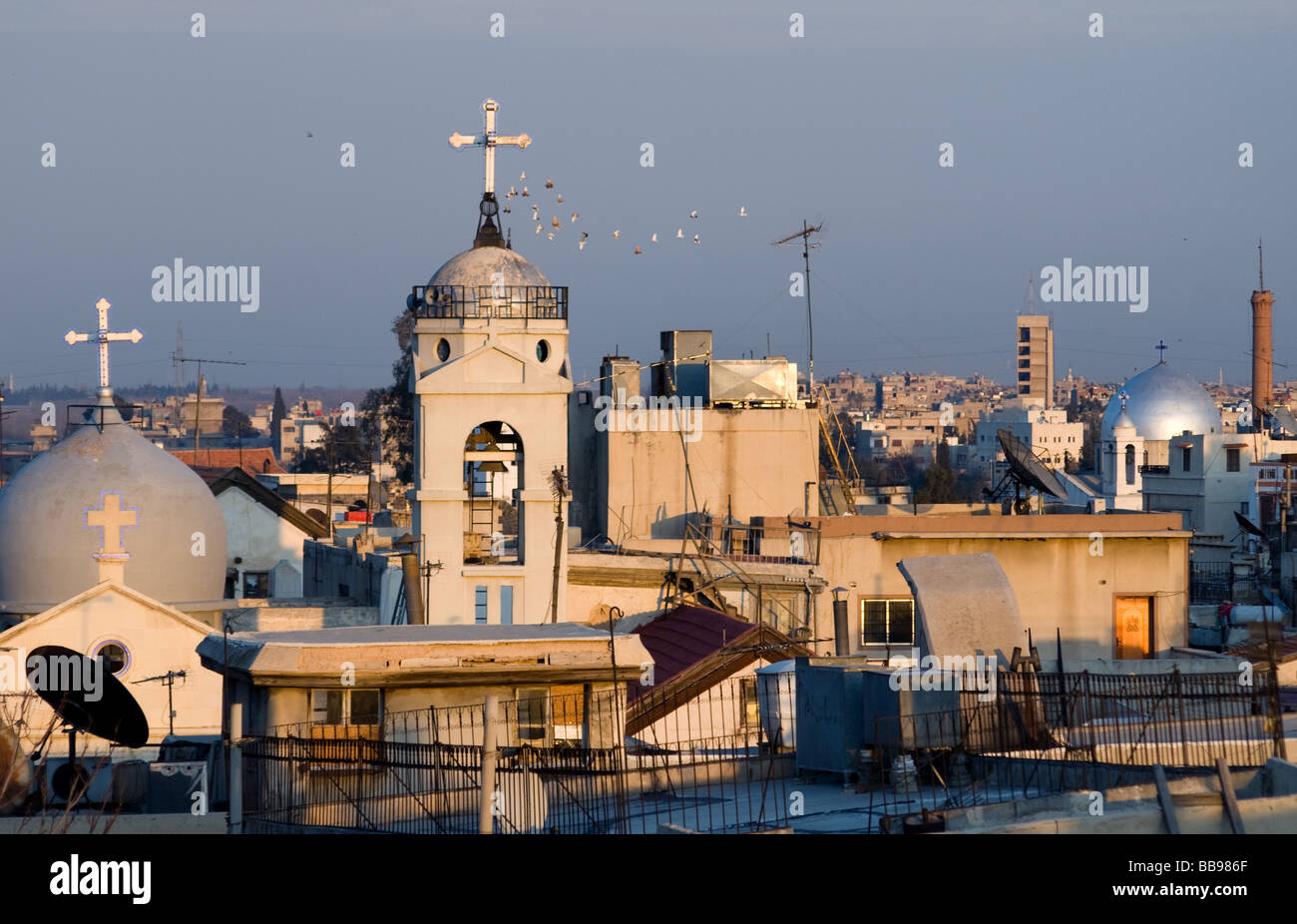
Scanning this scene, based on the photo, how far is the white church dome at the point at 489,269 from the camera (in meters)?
27.0

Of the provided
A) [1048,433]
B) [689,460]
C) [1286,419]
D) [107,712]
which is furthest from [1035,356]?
[107,712]

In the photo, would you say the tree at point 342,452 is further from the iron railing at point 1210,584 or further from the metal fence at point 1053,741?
the metal fence at point 1053,741

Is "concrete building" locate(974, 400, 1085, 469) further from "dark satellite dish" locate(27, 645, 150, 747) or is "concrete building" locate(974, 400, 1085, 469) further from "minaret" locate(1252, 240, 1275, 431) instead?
"dark satellite dish" locate(27, 645, 150, 747)

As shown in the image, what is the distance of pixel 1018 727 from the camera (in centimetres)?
1234

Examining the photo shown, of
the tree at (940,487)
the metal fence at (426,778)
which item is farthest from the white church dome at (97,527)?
the tree at (940,487)

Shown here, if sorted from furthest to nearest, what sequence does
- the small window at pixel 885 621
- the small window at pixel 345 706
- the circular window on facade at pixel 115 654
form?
the small window at pixel 885 621 < the circular window on facade at pixel 115 654 < the small window at pixel 345 706

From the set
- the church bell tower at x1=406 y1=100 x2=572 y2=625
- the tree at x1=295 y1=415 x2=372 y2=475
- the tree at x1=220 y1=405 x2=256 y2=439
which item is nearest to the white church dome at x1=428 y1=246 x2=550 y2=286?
the church bell tower at x1=406 y1=100 x2=572 y2=625

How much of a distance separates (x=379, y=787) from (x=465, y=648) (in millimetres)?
1926

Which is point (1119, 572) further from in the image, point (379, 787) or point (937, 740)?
point (379, 787)

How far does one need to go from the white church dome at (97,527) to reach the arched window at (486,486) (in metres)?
4.19

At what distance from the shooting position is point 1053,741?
1210 centimetres

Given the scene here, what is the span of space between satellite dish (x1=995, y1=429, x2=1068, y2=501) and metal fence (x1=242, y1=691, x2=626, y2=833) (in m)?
14.3
